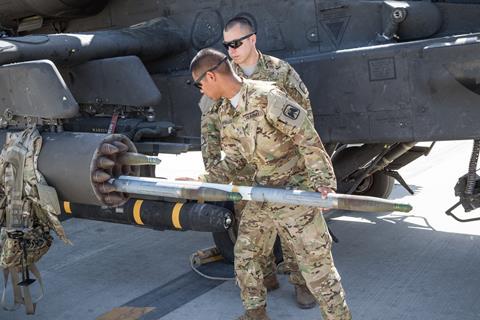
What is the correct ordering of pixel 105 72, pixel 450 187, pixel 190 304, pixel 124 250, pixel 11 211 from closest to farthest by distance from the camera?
1. pixel 11 211
2. pixel 190 304
3. pixel 105 72
4. pixel 124 250
5. pixel 450 187

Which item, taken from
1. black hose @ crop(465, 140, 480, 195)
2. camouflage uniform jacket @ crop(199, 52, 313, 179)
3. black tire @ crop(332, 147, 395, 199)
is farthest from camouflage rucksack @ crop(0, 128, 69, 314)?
black tire @ crop(332, 147, 395, 199)

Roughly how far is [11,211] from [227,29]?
1761mm

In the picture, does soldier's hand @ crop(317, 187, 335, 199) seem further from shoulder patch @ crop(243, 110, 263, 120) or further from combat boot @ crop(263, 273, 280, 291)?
combat boot @ crop(263, 273, 280, 291)

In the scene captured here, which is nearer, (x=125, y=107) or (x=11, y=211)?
(x=11, y=211)

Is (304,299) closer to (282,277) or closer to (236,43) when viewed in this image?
(282,277)

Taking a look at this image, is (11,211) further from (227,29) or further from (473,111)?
(473,111)

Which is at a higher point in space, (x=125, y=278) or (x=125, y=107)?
(x=125, y=107)

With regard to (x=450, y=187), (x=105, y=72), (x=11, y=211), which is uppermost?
(x=105, y=72)

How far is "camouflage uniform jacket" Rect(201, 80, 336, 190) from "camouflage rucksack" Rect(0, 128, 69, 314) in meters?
1.01

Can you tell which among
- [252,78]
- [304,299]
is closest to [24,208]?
[252,78]

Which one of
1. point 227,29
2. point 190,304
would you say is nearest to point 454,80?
point 227,29

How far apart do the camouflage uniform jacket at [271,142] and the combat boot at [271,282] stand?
1139 mm

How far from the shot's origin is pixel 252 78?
4.20m

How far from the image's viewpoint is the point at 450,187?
730cm
